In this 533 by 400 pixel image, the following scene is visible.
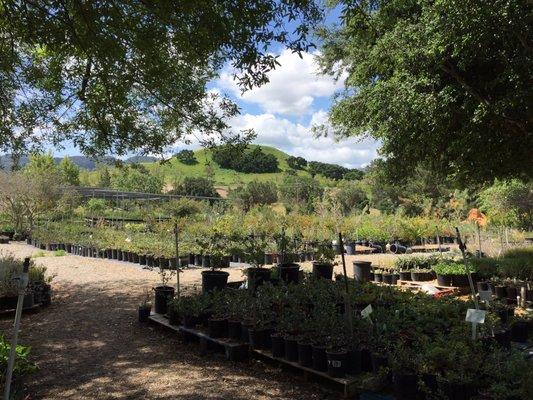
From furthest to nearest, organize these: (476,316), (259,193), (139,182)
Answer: (139,182), (259,193), (476,316)

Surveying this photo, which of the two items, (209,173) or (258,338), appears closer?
(258,338)

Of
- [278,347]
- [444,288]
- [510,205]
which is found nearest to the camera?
[278,347]

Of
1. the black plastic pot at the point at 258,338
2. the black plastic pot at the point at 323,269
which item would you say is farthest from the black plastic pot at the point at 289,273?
the black plastic pot at the point at 258,338

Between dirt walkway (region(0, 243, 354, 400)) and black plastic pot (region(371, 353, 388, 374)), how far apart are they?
17.8 inches

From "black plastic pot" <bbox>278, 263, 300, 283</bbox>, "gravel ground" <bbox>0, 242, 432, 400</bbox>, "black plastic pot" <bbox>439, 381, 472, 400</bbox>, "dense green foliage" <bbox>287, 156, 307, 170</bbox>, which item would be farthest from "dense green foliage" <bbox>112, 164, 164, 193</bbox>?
"black plastic pot" <bbox>439, 381, 472, 400</bbox>

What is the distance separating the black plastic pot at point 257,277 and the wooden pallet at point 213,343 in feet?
4.71

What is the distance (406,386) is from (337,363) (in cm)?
67

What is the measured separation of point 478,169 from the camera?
9055mm

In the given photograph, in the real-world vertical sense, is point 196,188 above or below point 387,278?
above

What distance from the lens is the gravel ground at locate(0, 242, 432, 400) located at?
13.6 ft

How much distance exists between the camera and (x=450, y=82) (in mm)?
7988

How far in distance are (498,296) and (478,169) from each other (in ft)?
8.34

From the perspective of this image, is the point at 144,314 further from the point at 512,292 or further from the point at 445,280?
the point at 512,292

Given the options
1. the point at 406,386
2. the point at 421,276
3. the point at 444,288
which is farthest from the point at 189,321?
the point at 421,276
